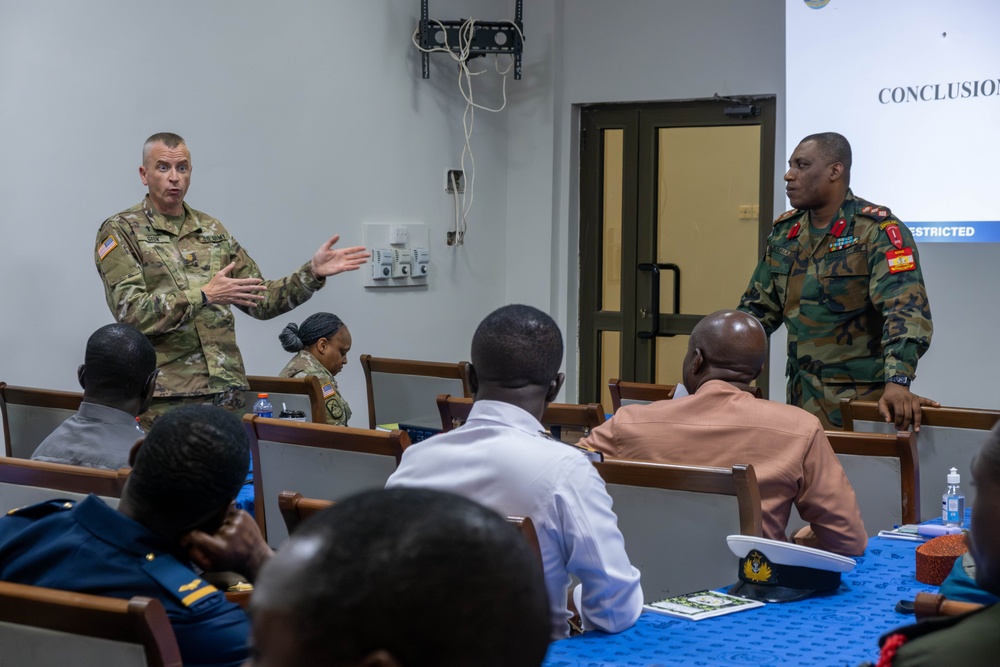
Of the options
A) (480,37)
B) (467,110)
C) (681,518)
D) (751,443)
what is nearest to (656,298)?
(467,110)

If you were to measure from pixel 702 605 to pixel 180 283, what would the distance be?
2536mm

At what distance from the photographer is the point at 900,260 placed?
12.1 ft

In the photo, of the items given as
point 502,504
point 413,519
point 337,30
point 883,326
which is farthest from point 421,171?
point 413,519

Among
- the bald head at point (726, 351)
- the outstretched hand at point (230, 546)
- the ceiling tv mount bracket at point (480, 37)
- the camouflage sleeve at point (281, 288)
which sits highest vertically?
the ceiling tv mount bracket at point (480, 37)

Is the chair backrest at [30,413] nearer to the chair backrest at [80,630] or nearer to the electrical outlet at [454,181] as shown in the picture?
the chair backrest at [80,630]

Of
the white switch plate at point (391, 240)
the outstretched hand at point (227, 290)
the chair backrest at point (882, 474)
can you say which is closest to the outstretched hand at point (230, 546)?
the chair backrest at point (882, 474)

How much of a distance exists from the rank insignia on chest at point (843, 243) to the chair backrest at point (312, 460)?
2015 millimetres

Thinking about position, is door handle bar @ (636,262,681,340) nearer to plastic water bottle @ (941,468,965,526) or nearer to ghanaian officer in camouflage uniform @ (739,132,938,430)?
ghanaian officer in camouflage uniform @ (739,132,938,430)

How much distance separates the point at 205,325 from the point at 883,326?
2324 millimetres

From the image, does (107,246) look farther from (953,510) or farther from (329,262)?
(953,510)

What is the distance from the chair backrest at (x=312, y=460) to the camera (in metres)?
2.56

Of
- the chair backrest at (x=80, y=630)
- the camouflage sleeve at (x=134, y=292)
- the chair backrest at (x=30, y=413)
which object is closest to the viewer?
the chair backrest at (x=80, y=630)

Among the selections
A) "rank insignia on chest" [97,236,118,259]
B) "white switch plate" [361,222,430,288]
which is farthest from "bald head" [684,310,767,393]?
"white switch plate" [361,222,430,288]

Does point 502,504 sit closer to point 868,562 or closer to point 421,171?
point 868,562
